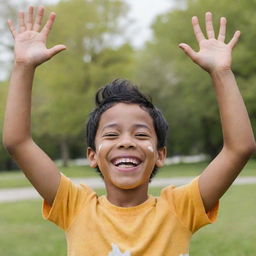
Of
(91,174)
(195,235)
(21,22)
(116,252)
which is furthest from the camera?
(91,174)

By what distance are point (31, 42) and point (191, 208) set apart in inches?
37.0

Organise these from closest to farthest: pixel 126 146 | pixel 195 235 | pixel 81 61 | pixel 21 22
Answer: pixel 126 146
pixel 21 22
pixel 195 235
pixel 81 61

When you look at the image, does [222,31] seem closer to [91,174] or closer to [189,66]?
[91,174]

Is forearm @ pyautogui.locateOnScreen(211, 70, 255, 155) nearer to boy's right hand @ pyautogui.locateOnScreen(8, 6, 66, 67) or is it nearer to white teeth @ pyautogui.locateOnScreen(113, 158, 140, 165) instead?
white teeth @ pyautogui.locateOnScreen(113, 158, 140, 165)

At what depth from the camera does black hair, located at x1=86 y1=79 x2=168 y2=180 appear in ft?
8.13

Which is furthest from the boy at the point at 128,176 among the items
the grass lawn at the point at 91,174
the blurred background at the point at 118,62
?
the blurred background at the point at 118,62

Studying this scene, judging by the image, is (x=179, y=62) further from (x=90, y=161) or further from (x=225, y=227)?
(x=90, y=161)

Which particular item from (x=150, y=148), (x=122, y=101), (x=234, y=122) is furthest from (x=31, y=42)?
(x=234, y=122)

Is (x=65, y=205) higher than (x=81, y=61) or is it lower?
higher

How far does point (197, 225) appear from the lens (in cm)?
233

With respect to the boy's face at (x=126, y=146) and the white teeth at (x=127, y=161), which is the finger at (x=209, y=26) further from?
the white teeth at (x=127, y=161)

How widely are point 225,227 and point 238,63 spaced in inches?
816

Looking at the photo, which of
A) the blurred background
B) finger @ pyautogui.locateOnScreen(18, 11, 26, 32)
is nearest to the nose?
finger @ pyautogui.locateOnScreen(18, 11, 26, 32)

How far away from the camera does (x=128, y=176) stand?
229cm
